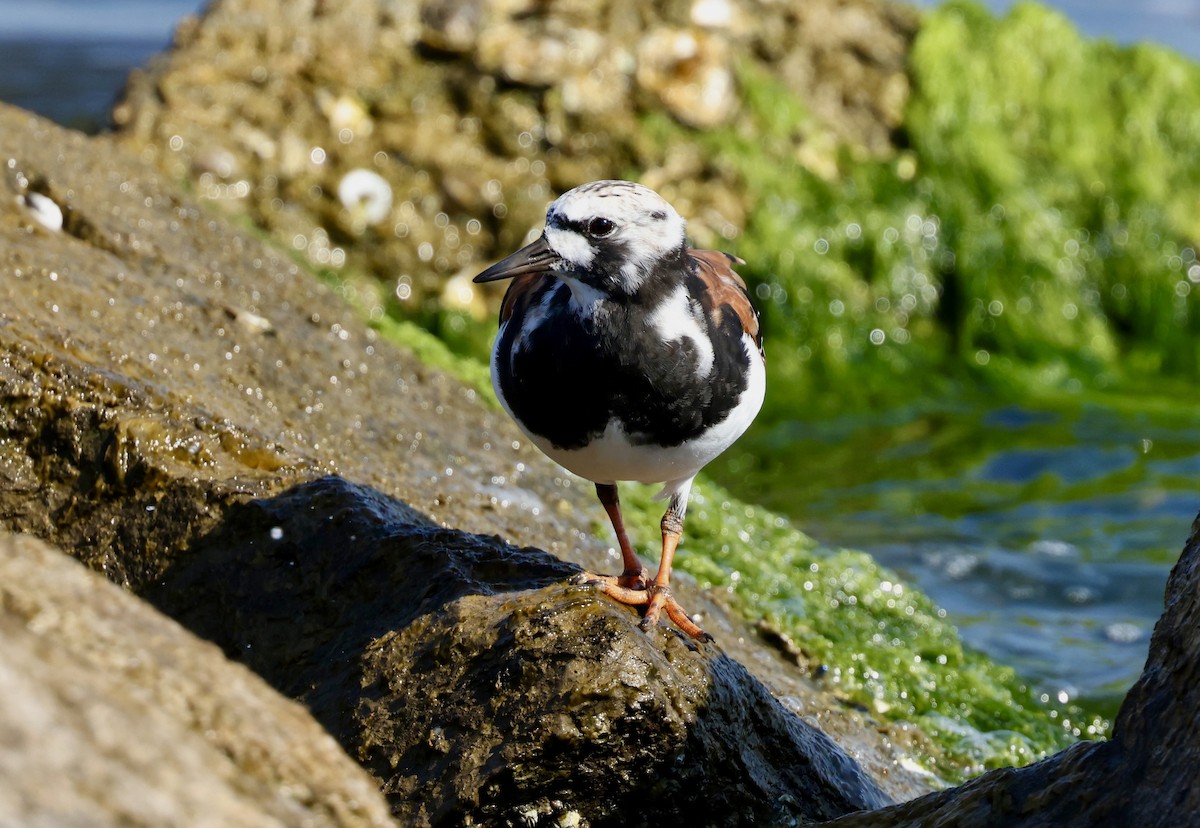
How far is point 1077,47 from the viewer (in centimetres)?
1124

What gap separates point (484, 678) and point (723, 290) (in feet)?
4.61

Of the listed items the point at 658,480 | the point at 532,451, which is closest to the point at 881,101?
the point at 532,451

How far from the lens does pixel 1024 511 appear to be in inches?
337

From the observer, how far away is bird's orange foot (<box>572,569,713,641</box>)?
3.85 meters

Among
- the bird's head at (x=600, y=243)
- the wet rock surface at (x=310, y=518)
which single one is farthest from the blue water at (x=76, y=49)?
the bird's head at (x=600, y=243)

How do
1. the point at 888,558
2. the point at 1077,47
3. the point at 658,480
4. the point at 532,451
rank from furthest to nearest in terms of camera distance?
the point at 1077,47 → the point at 888,558 → the point at 532,451 → the point at 658,480

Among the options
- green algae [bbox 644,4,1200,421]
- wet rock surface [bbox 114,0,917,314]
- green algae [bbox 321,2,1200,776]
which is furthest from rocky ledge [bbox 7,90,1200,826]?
green algae [bbox 644,4,1200,421]

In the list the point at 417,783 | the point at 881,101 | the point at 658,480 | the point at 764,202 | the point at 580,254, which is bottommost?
the point at 417,783

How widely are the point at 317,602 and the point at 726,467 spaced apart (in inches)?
209

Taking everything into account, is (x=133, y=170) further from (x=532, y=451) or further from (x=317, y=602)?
(x=317, y=602)

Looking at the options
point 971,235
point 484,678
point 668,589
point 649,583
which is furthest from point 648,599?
point 971,235

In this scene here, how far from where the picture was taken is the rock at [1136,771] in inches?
115

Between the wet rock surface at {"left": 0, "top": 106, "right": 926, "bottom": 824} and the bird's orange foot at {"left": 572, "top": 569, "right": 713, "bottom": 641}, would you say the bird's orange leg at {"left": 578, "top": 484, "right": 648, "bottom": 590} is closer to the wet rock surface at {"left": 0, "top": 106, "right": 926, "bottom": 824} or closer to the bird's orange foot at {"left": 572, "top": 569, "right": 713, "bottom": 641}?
the bird's orange foot at {"left": 572, "top": 569, "right": 713, "bottom": 641}

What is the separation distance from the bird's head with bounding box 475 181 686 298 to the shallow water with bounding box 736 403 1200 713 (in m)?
3.71
